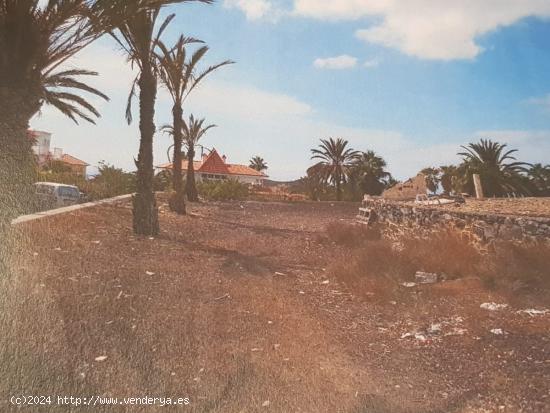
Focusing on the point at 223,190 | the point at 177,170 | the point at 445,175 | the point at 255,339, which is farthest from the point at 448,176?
the point at 255,339

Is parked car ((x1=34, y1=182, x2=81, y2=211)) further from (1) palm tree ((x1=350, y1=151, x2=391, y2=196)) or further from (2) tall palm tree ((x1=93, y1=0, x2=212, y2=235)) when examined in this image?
(1) palm tree ((x1=350, y1=151, x2=391, y2=196))

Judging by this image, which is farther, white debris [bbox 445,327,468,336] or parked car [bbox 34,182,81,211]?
parked car [bbox 34,182,81,211]

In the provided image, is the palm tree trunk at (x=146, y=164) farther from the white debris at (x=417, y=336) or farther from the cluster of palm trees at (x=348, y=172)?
the cluster of palm trees at (x=348, y=172)

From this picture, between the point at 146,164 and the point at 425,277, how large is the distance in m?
7.96

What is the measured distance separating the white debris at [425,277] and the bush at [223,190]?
24.0 metres

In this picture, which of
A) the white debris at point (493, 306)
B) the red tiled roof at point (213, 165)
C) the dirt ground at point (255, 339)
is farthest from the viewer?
the red tiled roof at point (213, 165)

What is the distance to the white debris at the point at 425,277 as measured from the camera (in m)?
8.06

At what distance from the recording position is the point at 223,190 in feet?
106

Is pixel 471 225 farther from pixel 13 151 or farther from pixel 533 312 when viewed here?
pixel 13 151

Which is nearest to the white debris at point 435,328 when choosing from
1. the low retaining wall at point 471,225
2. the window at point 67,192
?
the low retaining wall at point 471,225

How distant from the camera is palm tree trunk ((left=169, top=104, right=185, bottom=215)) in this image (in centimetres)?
1919

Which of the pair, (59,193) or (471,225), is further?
(59,193)

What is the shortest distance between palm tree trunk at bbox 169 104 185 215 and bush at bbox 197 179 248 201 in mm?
9594

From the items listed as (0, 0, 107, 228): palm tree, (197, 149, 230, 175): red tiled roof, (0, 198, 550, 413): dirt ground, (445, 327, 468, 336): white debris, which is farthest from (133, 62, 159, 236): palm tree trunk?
(197, 149, 230, 175): red tiled roof
